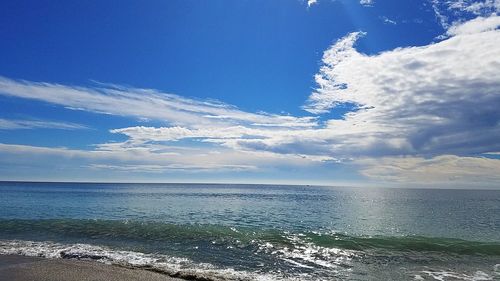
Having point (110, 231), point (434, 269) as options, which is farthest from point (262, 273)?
point (110, 231)

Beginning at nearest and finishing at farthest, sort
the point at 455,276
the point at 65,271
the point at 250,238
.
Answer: the point at 65,271 < the point at 455,276 < the point at 250,238

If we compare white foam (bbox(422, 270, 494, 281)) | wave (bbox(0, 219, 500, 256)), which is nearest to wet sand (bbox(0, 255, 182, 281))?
wave (bbox(0, 219, 500, 256))

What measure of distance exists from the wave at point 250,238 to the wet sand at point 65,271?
723 centimetres

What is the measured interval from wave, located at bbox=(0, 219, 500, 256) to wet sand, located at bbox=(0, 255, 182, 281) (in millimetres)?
7233

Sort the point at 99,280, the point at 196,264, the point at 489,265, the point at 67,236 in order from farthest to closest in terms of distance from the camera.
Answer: the point at 67,236
the point at 489,265
the point at 196,264
the point at 99,280

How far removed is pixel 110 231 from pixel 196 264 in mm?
11738

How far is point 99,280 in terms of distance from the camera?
11.9 m

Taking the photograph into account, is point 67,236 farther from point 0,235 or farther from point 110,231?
point 0,235

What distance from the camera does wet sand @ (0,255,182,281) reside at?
12148mm

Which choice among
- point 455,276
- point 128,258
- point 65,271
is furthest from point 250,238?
point 65,271

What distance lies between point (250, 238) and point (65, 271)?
40.1 feet

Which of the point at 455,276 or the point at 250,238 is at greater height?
the point at 250,238

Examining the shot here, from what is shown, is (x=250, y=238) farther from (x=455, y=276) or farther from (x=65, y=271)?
(x=65, y=271)

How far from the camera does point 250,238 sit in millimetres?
23000
